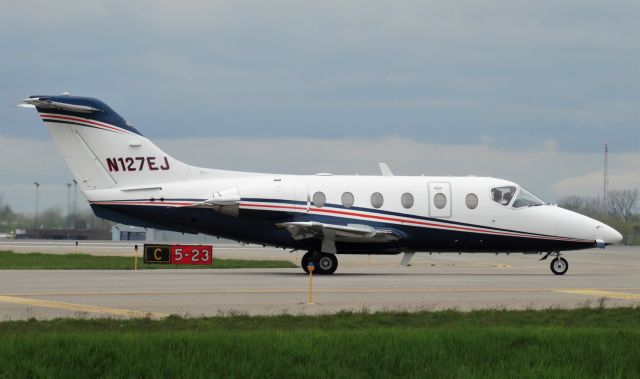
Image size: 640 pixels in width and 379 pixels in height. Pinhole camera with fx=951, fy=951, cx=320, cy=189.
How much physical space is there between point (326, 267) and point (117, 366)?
67.1ft

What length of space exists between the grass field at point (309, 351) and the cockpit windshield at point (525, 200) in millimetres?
17946

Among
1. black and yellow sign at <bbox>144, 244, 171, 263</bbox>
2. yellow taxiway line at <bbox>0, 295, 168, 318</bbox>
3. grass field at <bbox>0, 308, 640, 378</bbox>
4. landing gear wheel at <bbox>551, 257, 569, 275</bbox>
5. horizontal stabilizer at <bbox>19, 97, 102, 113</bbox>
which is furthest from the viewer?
black and yellow sign at <bbox>144, 244, 171, 263</bbox>

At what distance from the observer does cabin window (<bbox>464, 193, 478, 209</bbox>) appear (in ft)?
107

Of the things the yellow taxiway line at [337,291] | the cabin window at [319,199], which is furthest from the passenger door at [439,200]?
the yellow taxiway line at [337,291]

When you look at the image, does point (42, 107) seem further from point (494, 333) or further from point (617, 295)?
point (494, 333)

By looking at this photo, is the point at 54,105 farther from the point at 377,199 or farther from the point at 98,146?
the point at 377,199

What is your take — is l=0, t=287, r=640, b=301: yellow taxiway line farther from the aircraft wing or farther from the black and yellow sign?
the black and yellow sign

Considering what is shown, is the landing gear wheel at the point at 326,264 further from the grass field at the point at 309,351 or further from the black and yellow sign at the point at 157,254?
the grass field at the point at 309,351

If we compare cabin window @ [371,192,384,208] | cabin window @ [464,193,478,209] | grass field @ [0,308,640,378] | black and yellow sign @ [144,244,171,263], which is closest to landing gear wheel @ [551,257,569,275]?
cabin window @ [464,193,478,209]

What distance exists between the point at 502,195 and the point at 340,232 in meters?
6.14

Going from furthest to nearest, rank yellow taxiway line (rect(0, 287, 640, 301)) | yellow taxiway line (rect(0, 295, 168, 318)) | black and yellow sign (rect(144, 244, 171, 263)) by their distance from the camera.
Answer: black and yellow sign (rect(144, 244, 171, 263)), yellow taxiway line (rect(0, 287, 640, 301)), yellow taxiway line (rect(0, 295, 168, 318))

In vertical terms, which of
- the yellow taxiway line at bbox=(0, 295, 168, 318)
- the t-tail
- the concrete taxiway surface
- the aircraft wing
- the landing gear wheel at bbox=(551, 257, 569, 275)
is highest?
the t-tail

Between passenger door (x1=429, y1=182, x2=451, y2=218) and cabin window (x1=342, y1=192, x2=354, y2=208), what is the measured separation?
2.74 metres

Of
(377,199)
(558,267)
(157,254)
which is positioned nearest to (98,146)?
(157,254)
